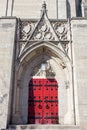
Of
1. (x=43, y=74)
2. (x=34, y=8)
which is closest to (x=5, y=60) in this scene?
(x=43, y=74)

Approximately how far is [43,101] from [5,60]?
8.53ft

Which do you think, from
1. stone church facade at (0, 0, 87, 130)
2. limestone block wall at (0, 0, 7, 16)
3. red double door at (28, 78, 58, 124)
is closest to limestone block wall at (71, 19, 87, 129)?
stone church facade at (0, 0, 87, 130)

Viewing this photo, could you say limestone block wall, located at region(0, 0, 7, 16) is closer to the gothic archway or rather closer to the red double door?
the gothic archway

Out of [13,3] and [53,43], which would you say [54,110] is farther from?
[13,3]

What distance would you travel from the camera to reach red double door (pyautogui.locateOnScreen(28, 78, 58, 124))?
10.6 m

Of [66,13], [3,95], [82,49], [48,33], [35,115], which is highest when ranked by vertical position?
[66,13]

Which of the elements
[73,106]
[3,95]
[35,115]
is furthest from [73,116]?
[3,95]

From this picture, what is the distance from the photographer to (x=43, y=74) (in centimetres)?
1166

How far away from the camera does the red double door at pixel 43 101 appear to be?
34.9 feet

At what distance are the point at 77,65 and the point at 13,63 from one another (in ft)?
9.75

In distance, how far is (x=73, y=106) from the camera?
33.6ft

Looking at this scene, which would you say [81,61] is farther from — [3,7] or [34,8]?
[3,7]

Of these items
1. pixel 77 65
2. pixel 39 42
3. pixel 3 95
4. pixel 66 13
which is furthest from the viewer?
pixel 66 13

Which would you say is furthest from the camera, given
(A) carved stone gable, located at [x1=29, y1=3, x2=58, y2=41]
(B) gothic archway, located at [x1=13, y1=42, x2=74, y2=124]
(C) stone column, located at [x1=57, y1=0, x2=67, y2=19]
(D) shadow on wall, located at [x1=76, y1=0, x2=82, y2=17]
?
(D) shadow on wall, located at [x1=76, y1=0, x2=82, y2=17]
